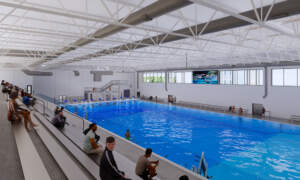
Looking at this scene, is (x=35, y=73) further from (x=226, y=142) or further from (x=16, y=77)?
(x=226, y=142)

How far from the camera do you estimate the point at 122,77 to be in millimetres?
38375

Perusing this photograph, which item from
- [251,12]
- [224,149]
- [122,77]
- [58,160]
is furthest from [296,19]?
[122,77]

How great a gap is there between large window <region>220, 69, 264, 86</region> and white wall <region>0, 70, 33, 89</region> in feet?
101

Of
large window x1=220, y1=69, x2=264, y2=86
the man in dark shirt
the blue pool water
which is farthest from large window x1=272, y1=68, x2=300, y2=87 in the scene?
the man in dark shirt

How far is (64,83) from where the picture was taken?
32750 millimetres

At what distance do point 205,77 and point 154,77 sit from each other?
1174 cm

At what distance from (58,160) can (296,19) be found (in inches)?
420

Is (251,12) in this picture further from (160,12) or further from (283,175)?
(283,175)

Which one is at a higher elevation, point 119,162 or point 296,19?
point 296,19

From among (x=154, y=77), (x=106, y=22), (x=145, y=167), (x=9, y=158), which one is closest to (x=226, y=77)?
(x=154, y=77)

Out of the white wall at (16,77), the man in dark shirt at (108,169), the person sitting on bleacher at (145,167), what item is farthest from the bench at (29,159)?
the white wall at (16,77)

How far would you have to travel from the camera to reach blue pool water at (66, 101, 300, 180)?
9.08m

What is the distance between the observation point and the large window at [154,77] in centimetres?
3419

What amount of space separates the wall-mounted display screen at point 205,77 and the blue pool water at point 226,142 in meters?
6.17
